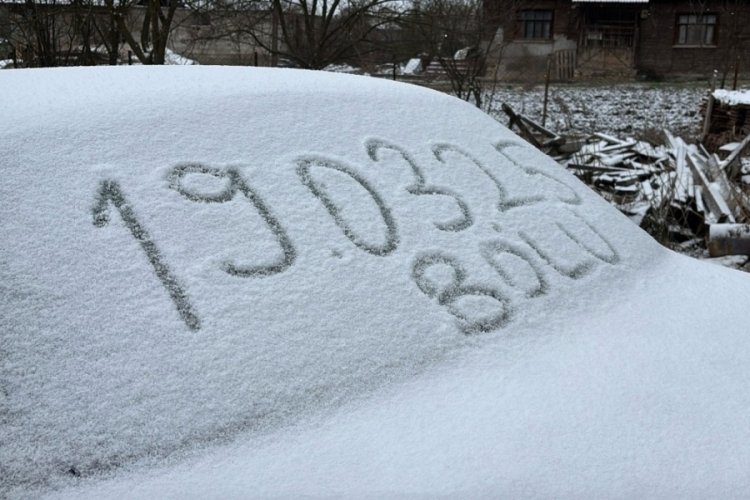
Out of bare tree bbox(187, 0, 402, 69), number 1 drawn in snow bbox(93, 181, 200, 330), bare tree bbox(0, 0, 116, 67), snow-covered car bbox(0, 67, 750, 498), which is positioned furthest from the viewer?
bare tree bbox(187, 0, 402, 69)

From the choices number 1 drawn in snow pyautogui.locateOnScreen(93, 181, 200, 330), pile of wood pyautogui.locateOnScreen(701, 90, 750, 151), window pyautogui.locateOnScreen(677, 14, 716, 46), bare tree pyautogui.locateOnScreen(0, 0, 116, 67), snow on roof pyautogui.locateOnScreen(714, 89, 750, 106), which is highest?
window pyautogui.locateOnScreen(677, 14, 716, 46)

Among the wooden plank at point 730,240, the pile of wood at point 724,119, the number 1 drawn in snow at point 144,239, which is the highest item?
the number 1 drawn in snow at point 144,239

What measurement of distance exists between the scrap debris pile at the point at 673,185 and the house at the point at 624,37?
45.8 feet

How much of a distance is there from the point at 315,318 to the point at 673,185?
Result: 439cm

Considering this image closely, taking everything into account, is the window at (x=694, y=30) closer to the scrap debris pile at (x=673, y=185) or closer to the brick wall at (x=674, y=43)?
the brick wall at (x=674, y=43)

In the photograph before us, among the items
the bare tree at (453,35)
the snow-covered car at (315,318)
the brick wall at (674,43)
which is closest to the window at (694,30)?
the brick wall at (674,43)

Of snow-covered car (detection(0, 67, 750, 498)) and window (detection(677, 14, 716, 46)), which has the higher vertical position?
window (detection(677, 14, 716, 46))

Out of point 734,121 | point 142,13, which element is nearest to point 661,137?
point 734,121

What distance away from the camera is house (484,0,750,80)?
70.4 ft

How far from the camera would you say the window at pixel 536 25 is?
2417cm

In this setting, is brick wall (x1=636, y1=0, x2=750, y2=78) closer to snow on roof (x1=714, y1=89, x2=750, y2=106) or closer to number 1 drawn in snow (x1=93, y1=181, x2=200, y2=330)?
snow on roof (x1=714, y1=89, x2=750, y2=106)

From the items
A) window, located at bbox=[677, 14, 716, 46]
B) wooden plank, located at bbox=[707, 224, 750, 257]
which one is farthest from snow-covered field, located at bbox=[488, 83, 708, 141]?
window, located at bbox=[677, 14, 716, 46]

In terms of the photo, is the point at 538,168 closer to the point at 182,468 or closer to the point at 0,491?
the point at 182,468

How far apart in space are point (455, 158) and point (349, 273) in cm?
52
